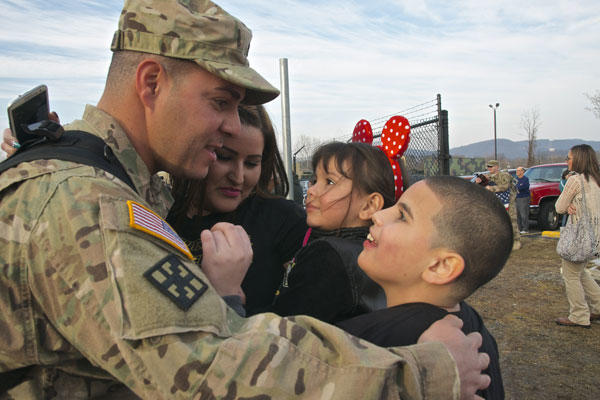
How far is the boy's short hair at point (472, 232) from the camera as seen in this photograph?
1508 mm

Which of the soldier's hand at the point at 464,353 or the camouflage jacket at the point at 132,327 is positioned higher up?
the camouflage jacket at the point at 132,327

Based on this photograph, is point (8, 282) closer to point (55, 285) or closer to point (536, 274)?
point (55, 285)

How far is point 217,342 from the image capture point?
91 centimetres

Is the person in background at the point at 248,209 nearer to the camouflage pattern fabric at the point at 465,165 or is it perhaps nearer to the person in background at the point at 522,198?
the person in background at the point at 522,198

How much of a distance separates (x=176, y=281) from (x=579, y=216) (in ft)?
19.7

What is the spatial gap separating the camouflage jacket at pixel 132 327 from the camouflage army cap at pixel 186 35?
577 mm

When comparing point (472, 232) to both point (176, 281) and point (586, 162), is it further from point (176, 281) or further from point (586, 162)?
point (586, 162)

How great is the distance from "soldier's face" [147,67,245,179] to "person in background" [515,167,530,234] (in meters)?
12.3

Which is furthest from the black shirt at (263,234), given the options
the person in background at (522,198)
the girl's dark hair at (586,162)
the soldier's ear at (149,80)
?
the person in background at (522,198)

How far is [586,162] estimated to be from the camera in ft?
18.8

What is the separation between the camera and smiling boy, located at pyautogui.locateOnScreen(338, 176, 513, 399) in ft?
4.92

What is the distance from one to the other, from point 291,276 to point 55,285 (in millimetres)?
1029

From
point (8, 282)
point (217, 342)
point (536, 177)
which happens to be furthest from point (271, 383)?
point (536, 177)

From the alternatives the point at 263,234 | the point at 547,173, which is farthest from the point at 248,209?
the point at 547,173
